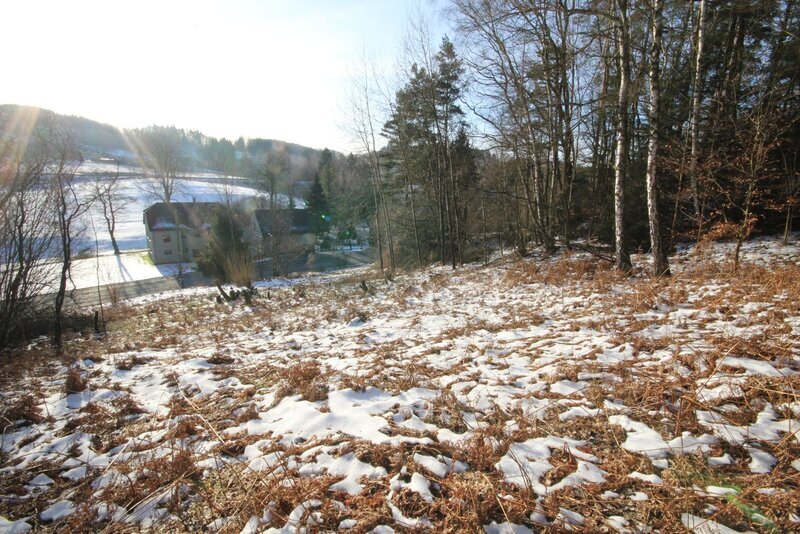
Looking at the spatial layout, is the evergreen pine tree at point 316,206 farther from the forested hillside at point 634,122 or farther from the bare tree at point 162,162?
the forested hillside at point 634,122

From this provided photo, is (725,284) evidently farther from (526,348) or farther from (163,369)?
(163,369)

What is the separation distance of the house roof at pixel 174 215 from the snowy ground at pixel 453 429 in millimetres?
38479

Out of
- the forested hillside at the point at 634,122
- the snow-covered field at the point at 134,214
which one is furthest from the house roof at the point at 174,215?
the forested hillside at the point at 634,122

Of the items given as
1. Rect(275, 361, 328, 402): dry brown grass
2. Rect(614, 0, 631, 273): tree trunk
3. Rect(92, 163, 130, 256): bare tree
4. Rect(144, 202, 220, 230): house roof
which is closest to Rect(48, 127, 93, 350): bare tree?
Rect(92, 163, 130, 256): bare tree

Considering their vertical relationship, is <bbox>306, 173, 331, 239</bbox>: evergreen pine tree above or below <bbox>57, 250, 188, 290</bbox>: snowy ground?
above

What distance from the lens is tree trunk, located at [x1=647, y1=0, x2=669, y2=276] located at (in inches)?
261

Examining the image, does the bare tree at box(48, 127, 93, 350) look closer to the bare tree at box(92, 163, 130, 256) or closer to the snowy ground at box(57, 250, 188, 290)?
the bare tree at box(92, 163, 130, 256)

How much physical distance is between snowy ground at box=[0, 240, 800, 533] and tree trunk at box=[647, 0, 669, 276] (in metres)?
1.52

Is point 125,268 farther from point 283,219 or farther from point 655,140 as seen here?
point 655,140

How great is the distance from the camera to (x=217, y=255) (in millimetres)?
23812

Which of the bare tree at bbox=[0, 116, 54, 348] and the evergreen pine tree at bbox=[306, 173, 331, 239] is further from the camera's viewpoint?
the evergreen pine tree at bbox=[306, 173, 331, 239]

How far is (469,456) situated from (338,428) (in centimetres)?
121

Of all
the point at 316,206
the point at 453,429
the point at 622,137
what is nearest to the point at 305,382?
the point at 453,429

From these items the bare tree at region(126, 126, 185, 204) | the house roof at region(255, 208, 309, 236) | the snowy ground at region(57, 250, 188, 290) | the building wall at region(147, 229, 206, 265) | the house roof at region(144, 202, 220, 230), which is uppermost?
the bare tree at region(126, 126, 185, 204)
